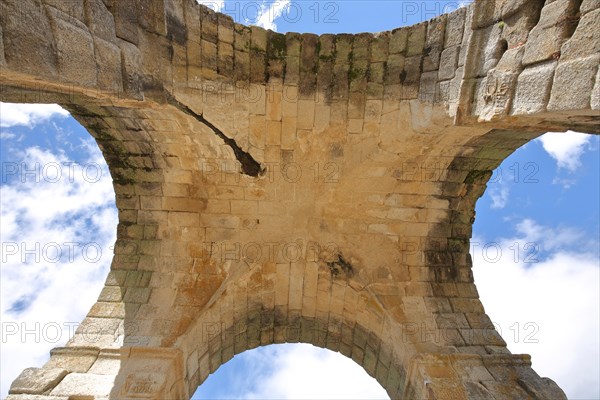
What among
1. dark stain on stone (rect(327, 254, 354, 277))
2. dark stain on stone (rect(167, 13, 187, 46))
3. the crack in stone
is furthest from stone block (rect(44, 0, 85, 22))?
dark stain on stone (rect(327, 254, 354, 277))

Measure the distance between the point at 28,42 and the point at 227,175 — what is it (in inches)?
118

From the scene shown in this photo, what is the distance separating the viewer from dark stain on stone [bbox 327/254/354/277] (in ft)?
18.6

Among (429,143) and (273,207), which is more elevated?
(429,143)

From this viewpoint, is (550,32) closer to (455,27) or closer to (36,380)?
(455,27)

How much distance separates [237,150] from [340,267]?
2047 millimetres

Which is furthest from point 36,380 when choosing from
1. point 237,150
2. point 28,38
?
point 28,38

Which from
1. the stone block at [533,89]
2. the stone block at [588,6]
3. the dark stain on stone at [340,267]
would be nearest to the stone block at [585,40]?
the stone block at [588,6]

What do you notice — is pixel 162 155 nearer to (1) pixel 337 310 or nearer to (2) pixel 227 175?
(2) pixel 227 175

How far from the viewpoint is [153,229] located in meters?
5.47

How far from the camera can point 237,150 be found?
505 centimetres

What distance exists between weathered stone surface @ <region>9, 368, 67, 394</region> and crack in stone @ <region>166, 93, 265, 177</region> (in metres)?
2.85

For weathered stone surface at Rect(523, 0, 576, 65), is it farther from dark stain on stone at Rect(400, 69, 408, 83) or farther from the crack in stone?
the crack in stone

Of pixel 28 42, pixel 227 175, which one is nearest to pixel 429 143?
pixel 227 175

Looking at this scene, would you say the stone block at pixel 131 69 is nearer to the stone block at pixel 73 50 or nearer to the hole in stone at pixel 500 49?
the stone block at pixel 73 50
